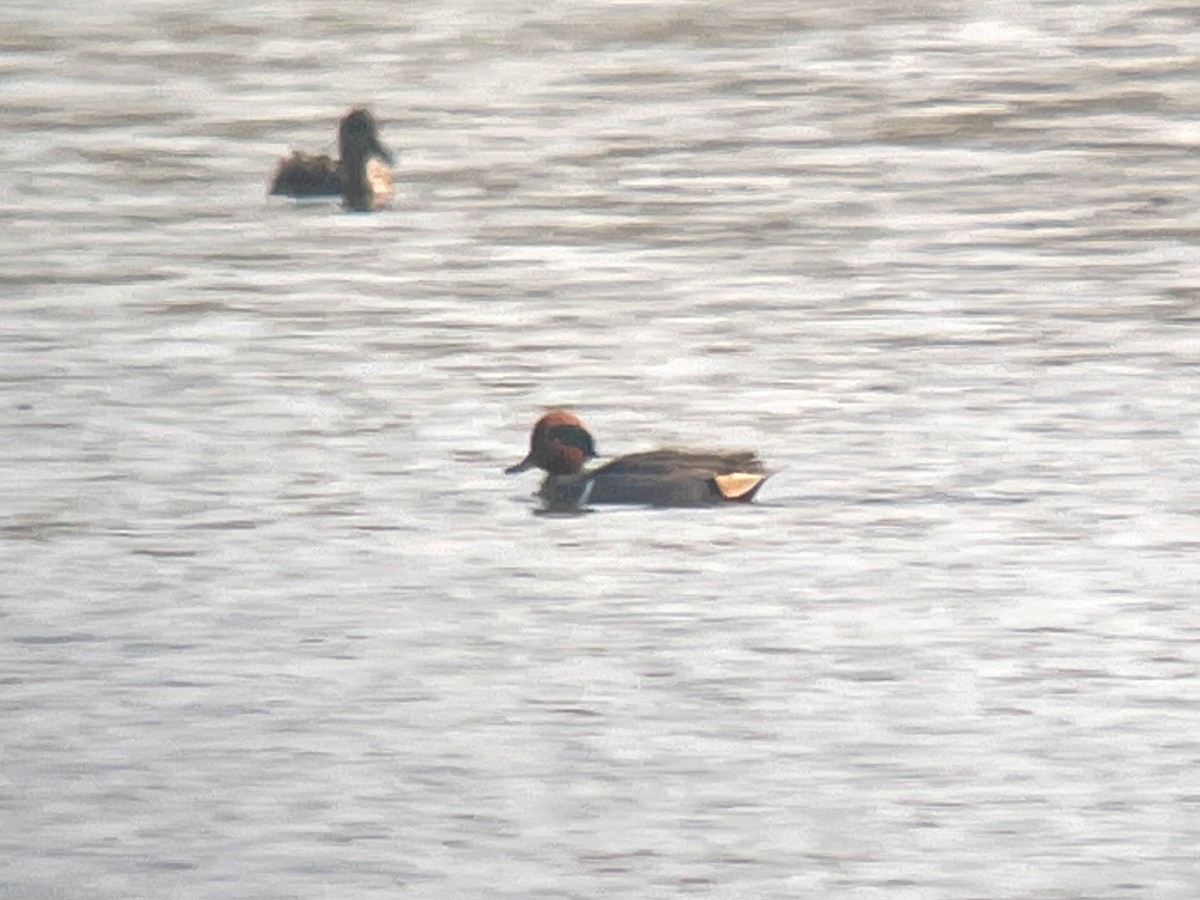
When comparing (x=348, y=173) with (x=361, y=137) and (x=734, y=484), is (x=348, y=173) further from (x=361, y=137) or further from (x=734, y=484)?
(x=734, y=484)

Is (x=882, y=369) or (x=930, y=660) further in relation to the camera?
(x=882, y=369)

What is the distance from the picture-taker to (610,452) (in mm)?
9406

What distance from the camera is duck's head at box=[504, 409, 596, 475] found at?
8883 mm

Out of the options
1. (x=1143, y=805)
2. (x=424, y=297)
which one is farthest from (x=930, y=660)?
(x=424, y=297)

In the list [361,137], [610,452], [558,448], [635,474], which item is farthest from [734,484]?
[361,137]

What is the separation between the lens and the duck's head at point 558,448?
888 cm

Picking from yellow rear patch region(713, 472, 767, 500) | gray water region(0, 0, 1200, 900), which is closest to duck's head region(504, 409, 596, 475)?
gray water region(0, 0, 1200, 900)

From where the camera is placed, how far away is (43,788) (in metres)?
6.45

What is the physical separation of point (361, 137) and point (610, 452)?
4475 mm

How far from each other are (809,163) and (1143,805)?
763cm

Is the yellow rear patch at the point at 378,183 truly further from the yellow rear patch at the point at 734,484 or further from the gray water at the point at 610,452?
the yellow rear patch at the point at 734,484

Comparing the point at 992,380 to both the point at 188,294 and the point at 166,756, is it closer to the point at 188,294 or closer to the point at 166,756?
the point at 188,294

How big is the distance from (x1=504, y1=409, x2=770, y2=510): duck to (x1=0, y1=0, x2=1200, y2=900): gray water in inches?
3.2

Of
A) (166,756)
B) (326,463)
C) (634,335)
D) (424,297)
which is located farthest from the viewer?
(424,297)
